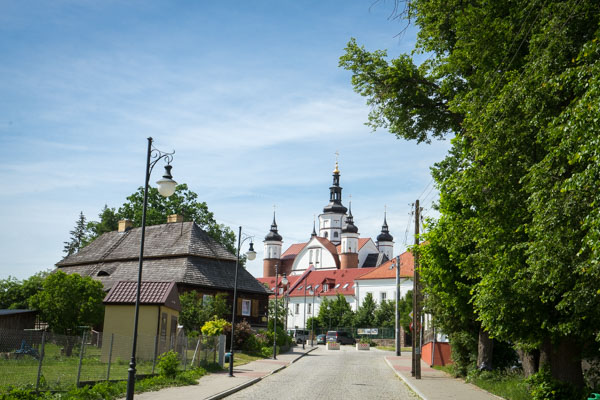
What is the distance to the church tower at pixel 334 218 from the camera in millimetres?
127500

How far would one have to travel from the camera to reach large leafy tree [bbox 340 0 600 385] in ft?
36.1

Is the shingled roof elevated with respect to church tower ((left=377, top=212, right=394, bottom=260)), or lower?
lower

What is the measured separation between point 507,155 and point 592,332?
15.1 ft

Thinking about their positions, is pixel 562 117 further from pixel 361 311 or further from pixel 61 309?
pixel 361 311

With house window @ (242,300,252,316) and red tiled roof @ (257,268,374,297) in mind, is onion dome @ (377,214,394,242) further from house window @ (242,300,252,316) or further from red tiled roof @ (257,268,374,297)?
house window @ (242,300,252,316)

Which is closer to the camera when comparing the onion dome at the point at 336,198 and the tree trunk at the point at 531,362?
the tree trunk at the point at 531,362

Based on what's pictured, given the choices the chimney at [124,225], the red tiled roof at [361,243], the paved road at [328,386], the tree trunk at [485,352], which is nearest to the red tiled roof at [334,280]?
the red tiled roof at [361,243]

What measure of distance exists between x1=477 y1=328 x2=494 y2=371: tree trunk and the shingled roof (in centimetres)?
2480

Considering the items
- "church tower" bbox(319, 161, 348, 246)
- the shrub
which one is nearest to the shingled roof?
the shrub

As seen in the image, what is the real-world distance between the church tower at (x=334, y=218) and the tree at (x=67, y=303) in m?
96.2

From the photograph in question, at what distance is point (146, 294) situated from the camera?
Answer: 27.2m

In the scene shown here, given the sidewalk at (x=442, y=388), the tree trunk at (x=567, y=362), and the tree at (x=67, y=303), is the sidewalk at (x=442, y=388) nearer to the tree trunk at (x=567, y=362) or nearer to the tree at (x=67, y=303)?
the tree trunk at (x=567, y=362)

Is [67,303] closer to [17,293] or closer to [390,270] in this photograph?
[17,293]

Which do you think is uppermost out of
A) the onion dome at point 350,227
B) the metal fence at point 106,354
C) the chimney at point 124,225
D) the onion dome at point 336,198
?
the onion dome at point 336,198
